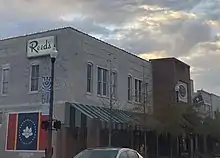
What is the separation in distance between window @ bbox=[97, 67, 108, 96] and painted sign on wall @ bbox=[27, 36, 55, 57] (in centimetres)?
448

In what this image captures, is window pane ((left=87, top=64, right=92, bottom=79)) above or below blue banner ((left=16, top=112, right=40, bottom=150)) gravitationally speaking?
above

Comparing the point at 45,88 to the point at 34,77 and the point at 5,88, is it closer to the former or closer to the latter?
the point at 34,77

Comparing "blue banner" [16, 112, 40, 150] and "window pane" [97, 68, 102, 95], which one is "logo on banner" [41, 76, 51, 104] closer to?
"blue banner" [16, 112, 40, 150]

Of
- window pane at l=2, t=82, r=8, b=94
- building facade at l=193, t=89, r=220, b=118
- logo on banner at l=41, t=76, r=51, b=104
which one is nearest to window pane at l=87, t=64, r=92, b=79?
logo on banner at l=41, t=76, r=51, b=104

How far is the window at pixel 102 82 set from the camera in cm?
3256

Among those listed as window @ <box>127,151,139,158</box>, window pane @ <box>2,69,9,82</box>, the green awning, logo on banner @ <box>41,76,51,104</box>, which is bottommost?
window @ <box>127,151,139,158</box>

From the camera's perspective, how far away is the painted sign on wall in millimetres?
29969

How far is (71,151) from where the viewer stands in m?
29.0

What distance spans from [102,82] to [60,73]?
4.17 metres

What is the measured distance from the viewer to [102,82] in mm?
32844

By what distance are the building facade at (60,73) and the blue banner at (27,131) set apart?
0.47 metres

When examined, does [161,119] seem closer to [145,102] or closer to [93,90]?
[145,102]

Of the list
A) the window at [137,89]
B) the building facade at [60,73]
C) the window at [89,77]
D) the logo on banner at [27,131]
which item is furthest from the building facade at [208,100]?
the logo on banner at [27,131]

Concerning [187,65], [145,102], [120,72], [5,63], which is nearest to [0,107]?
[5,63]
